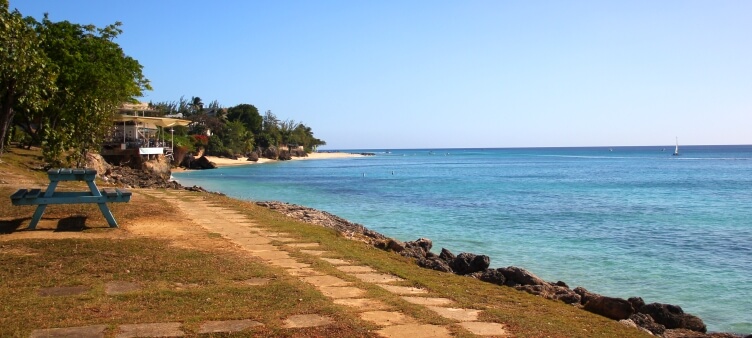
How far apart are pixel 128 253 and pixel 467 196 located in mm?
30132

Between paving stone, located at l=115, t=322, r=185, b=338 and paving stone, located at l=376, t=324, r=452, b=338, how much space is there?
181 cm

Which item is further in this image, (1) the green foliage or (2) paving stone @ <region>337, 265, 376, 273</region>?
(1) the green foliage

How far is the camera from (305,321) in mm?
6020

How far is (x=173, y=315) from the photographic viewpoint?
6.16 m

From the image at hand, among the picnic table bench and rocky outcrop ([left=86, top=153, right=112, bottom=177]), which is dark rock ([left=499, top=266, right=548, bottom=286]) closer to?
the picnic table bench

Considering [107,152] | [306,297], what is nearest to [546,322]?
[306,297]

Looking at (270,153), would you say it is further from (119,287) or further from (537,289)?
(119,287)

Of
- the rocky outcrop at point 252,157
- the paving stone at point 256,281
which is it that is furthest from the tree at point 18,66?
the rocky outcrop at point 252,157

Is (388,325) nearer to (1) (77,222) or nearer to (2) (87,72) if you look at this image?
(1) (77,222)

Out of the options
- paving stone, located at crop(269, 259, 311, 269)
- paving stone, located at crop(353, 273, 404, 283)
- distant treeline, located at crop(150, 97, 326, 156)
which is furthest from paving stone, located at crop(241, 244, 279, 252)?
distant treeline, located at crop(150, 97, 326, 156)

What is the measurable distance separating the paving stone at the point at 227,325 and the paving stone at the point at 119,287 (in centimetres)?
183

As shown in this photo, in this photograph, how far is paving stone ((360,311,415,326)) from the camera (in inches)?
242

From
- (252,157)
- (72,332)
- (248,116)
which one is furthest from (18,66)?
(248,116)

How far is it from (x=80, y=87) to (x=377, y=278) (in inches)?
981
